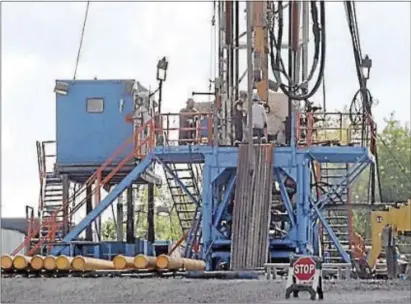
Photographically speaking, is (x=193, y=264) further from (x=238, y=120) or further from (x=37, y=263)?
(x=238, y=120)

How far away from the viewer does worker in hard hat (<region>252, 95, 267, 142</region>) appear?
2298 centimetres

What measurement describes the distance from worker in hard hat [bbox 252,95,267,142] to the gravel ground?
546cm

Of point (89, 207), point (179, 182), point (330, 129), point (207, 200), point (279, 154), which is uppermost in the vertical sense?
point (330, 129)

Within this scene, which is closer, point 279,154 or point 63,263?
point 63,263

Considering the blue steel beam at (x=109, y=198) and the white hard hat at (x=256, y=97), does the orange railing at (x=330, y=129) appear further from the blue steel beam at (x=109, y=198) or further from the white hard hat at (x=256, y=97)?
the blue steel beam at (x=109, y=198)

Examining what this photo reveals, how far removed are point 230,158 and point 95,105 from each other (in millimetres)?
3682

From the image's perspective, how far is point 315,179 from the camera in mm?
25156

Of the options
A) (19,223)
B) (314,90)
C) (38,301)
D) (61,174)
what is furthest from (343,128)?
(19,223)

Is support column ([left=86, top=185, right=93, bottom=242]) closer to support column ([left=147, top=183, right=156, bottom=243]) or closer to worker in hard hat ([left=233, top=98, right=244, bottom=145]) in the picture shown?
support column ([left=147, top=183, right=156, bottom=243])

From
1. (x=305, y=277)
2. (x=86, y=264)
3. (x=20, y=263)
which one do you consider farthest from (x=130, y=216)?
(x=305, y=277)

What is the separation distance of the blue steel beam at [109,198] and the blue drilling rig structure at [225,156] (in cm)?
3

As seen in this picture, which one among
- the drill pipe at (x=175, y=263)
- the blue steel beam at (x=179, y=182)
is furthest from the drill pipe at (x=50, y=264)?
the blue steel beam at (x=179, y=182)

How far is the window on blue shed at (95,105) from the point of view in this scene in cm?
2562

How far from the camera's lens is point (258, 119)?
23.3 m
